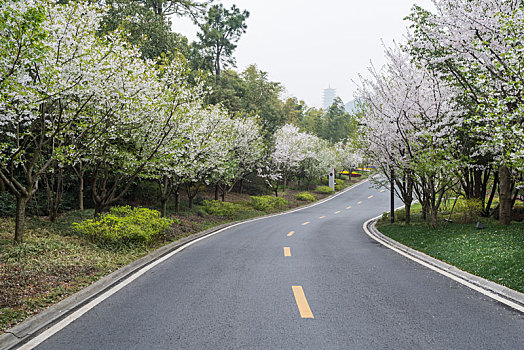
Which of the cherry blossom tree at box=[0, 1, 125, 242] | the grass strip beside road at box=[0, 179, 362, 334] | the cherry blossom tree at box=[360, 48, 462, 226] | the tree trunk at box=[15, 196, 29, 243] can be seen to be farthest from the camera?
the cherry blossom tree at box=[360, 48, 462, 226]

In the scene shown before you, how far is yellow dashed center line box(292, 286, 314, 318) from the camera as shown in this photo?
521 centimetres

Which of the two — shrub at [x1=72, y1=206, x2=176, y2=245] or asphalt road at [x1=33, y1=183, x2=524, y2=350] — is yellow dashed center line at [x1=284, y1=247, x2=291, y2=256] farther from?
shrub at [x1=72, y1=206, x2=176, y2=245]

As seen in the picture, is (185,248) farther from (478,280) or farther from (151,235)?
(478,280)

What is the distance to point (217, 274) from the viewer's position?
7688 mm

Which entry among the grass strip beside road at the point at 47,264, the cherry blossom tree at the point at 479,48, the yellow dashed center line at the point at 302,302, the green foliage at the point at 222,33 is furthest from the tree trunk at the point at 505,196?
the green foliage at the point at 222,33

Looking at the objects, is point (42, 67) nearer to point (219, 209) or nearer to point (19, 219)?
point (19, 219)

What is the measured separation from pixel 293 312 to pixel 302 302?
1.68 ft

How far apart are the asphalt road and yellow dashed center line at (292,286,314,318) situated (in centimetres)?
2

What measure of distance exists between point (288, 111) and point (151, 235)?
194ft

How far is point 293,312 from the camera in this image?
5289mm

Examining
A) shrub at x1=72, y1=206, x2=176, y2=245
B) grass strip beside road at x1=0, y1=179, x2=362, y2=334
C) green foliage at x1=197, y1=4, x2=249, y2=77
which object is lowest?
grass strip beside road at x1=0, y1=179, x2=362, y2=334

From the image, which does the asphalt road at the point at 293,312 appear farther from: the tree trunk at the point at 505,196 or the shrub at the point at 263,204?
the shrub at the point at 263,204

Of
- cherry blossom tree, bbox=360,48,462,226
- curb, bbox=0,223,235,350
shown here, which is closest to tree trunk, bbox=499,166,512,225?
cherry blossom tree, bbox=360,48,462,226

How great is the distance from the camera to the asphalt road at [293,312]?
4312 mm
